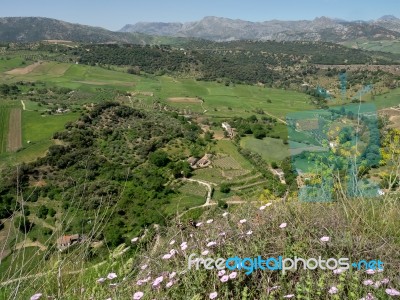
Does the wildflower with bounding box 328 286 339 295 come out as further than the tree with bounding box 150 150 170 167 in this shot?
No

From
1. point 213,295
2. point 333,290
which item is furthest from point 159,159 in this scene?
point 333,290

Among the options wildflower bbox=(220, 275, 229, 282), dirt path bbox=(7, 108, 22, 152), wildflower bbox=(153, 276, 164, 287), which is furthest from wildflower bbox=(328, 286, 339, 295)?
dirt path bbox=(7, 108, 22, 152)

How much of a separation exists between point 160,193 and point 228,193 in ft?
16.7

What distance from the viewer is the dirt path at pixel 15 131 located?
36781 millimetres

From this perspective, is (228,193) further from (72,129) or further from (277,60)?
(277,60)

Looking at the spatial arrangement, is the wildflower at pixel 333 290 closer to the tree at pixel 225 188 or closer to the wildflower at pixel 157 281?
the wildflower at pixel 157 281

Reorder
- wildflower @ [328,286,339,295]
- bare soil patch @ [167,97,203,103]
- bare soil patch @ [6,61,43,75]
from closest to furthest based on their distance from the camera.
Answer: wildflower @ [328,286,339,295] < bare soil patch @ [167,97,203,103] < bare soil patch @ [6,61,43,75]

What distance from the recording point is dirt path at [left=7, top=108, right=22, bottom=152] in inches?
1448

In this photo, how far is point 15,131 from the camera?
4069cm

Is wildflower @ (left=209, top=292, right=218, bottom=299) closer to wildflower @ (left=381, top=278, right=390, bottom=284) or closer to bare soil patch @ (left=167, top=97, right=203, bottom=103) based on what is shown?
wildflower @ (left=381, top=278, right=390, bottom=284)

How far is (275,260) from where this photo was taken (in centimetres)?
240

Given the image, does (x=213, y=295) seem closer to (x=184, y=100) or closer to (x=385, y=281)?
(x=385, y=281)

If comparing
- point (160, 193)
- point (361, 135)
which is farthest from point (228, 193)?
point (361, 135)

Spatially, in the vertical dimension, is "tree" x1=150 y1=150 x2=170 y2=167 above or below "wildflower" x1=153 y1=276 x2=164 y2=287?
below
